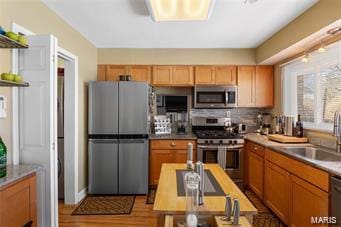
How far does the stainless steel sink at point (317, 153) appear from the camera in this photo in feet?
9.15

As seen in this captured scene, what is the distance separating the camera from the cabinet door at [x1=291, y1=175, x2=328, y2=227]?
2.21 m

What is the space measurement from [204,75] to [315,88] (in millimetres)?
1807

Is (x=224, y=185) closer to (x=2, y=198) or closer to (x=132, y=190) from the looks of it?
(x=2, y=198)

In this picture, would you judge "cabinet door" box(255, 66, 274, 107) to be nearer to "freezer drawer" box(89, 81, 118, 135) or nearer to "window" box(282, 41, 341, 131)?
"window" box(282, 41, 341, 131)

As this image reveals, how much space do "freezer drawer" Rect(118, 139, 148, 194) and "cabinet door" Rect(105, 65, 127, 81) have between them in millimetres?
1269

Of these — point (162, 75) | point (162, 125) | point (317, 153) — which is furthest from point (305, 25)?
Answer: point (162, 125)

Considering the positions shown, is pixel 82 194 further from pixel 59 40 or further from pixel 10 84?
pixel 10 84

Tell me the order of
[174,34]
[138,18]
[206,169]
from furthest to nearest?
[174,34]
[138,18]
[206,169]

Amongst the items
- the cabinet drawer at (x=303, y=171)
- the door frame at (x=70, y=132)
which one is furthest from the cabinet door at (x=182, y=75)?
the cabinet drawer at (x=303, y=171)

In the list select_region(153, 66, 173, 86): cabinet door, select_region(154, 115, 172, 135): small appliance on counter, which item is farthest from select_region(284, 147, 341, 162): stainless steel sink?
select_region(153, 66, 173, 86): cabinet door

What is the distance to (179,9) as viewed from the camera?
103 inches

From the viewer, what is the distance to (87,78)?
4.35 metres

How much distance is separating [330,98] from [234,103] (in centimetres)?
168

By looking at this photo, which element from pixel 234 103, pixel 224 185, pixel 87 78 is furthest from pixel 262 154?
pixel 87 78
